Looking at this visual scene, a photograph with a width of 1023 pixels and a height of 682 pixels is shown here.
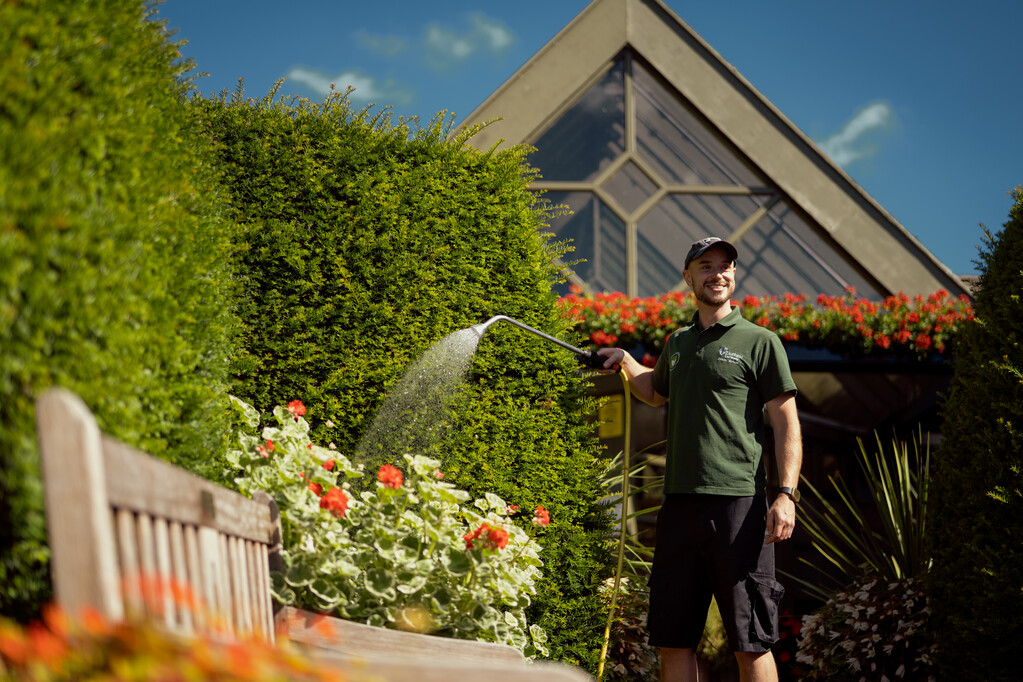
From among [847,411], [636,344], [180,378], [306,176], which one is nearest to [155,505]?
[180,378]

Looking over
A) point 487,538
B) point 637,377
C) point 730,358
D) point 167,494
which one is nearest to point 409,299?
point 637,377

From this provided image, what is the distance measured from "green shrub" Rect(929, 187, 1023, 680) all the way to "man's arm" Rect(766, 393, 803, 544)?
0.88 meters

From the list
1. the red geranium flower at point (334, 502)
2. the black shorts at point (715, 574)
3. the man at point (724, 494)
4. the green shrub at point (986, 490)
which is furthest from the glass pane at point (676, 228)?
the red geranium flower at point (334, 502)

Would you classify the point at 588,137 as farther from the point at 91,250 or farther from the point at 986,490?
the point at 91,250

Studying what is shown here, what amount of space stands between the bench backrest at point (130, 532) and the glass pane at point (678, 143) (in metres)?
6.66

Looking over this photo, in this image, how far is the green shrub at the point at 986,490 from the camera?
2977mm

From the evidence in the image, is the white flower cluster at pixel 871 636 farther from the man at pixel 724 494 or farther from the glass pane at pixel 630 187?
the glass pane at pixel 630 187

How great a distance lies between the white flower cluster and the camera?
3.68m

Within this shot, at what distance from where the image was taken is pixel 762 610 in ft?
9.11

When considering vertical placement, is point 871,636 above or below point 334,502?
below

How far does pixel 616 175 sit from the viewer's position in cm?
748

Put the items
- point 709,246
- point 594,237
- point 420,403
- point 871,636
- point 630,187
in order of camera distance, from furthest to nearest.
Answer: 1. point 630,187
2. point 594,237
3. point 871,636
4. point 420,403
5. point 709,246

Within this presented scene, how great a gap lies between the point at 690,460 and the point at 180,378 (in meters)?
1.86

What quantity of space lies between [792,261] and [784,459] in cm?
512
